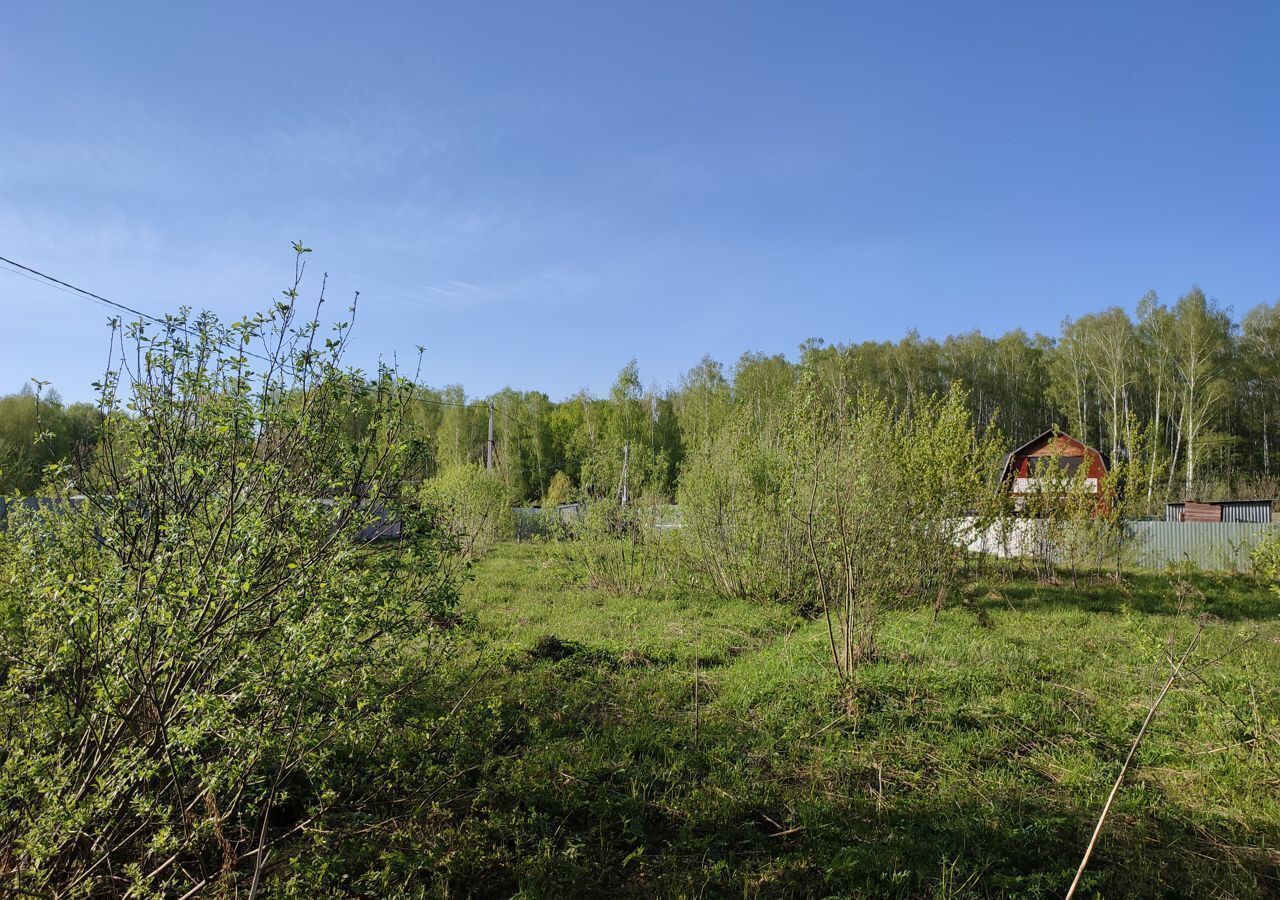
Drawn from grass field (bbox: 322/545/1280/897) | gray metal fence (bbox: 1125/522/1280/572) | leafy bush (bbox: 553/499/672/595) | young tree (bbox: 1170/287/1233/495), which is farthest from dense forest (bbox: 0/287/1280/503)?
grass field (bbox: 322/545/1280/897)

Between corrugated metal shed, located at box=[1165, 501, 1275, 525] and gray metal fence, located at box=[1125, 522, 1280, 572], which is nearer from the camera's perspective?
gray metal fence, located at box=[1125, 522, 1280, 572]

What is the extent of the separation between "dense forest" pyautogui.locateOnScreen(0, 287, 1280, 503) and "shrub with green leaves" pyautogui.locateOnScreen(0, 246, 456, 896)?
627 inches

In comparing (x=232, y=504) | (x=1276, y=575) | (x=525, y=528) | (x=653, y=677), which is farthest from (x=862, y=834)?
(x=525, y=528)

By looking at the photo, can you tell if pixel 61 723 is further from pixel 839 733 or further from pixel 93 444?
pixel 839 733

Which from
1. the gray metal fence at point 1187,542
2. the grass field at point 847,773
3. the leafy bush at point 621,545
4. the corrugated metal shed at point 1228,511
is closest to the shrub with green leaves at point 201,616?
the grass field at point 847,773

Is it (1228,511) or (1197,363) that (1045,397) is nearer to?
(1197,363)

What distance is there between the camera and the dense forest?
2750 cm

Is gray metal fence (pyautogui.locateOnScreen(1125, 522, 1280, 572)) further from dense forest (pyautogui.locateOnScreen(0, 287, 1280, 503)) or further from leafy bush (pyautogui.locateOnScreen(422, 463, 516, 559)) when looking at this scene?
leafy bush (pyautogui.locateOnScreen(422, 463, 516, 559))

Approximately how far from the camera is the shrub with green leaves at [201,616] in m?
2.31

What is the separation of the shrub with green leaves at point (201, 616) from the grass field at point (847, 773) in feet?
2.04

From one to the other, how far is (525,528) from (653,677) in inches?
579

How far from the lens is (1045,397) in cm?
3397

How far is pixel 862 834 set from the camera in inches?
133

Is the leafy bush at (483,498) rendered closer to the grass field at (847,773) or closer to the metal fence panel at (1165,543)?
the grass field at (847,773)
